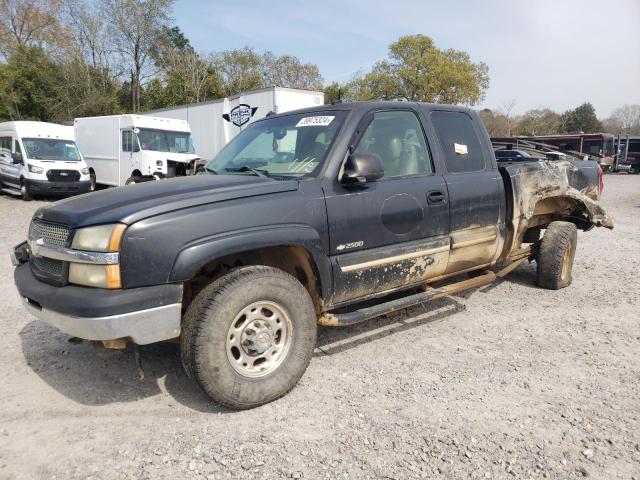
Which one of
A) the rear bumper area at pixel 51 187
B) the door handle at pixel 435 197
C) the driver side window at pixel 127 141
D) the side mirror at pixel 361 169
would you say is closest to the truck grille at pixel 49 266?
the side mirror at pixel 361 169

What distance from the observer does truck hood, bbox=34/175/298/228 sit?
282 cm

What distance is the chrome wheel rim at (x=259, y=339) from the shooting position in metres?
3.04

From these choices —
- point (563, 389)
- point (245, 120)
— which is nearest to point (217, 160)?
point (563, 389)

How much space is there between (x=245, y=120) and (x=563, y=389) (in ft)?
49.8

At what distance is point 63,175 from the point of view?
15.4 meters

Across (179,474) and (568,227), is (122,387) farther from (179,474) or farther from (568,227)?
(568,227)

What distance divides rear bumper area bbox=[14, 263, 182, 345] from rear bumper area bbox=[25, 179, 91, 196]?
14029 mm

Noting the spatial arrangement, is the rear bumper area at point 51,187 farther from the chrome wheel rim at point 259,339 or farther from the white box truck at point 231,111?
the chrome wheel rim at point 259,339

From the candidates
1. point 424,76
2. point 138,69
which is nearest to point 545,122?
point 424,76

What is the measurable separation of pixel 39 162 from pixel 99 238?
1474 cm

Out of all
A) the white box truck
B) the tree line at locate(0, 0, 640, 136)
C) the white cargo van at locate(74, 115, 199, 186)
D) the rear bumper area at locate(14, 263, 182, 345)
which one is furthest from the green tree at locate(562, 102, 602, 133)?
the rear bumper area at locate(14, 263, 182, 345)

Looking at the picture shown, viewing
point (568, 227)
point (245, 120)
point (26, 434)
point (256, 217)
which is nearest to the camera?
point (26, 434)

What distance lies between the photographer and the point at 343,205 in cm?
346

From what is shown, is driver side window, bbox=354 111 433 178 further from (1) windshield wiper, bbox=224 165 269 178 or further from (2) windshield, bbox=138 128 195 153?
(2) windshield, bbox=138 128 195 153
